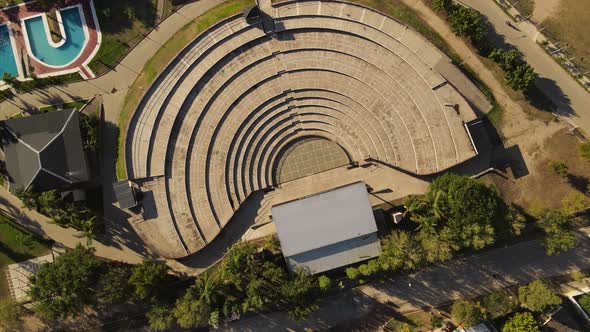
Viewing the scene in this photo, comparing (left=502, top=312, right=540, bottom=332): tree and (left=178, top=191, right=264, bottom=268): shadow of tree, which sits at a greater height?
(left=178, top=191, right=264, bottom=268): shadow of tree

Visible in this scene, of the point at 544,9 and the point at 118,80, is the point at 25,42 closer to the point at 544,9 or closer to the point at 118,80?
the point at 118,80

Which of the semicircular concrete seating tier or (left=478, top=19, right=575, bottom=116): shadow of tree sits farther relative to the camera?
(left=478, top=19, right=575, bottom=116): shadow of tree

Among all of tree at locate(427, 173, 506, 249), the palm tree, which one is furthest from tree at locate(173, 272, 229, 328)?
tree at locate(427, 173, 506, 249)

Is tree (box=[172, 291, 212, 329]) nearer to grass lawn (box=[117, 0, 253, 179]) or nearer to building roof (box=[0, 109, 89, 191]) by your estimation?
building roof (box=[0, 109, 89, 191])

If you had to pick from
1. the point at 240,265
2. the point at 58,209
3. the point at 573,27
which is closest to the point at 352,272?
the point at 240,265

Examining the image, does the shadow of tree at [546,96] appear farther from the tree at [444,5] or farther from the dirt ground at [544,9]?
the dirt ground at [544,9]

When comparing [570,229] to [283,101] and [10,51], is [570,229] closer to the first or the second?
[283,101]

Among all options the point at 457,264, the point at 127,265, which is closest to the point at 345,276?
the point at 457,264

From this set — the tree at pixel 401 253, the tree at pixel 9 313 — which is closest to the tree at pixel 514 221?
the tree at pixel 401 253
